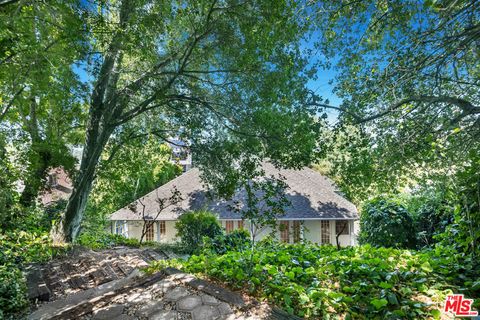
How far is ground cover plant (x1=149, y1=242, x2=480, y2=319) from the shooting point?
122 inches

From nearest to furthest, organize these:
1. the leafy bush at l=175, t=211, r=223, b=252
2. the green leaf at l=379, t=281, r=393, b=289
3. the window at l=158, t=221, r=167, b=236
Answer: the green leaf at l=379, t=281, r=393, b=289, the leafy bush at l=175, t=211, r=223, b=252, the window at l=158, t=221, r=167, b=236

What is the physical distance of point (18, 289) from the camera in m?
4.13

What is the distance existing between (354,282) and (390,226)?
4707mm

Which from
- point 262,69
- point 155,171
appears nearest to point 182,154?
point 262,69

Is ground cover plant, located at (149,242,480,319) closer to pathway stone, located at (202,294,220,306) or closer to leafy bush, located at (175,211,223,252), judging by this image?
pathway stone, located at (202,294,220,306)

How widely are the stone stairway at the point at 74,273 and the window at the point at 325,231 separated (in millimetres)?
10598

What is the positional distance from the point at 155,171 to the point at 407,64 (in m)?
17.6

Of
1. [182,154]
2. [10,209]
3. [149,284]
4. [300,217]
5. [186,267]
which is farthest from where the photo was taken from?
[300,217]

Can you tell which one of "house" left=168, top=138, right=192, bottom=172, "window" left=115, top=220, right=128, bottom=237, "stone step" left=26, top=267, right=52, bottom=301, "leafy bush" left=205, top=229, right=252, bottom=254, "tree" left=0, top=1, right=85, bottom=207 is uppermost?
"tree" left=0, top=1, right=85, bottom=207

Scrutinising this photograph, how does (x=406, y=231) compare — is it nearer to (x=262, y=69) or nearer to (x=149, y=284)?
(x=262, y=69)

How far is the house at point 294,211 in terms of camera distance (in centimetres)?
1281

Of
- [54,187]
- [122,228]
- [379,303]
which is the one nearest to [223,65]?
[379,303]

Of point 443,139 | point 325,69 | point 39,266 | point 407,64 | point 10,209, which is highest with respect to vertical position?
point 325,69

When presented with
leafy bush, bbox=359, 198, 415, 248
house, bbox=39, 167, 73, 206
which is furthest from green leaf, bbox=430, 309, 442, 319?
house, bbox=39, 167, 73, 206
